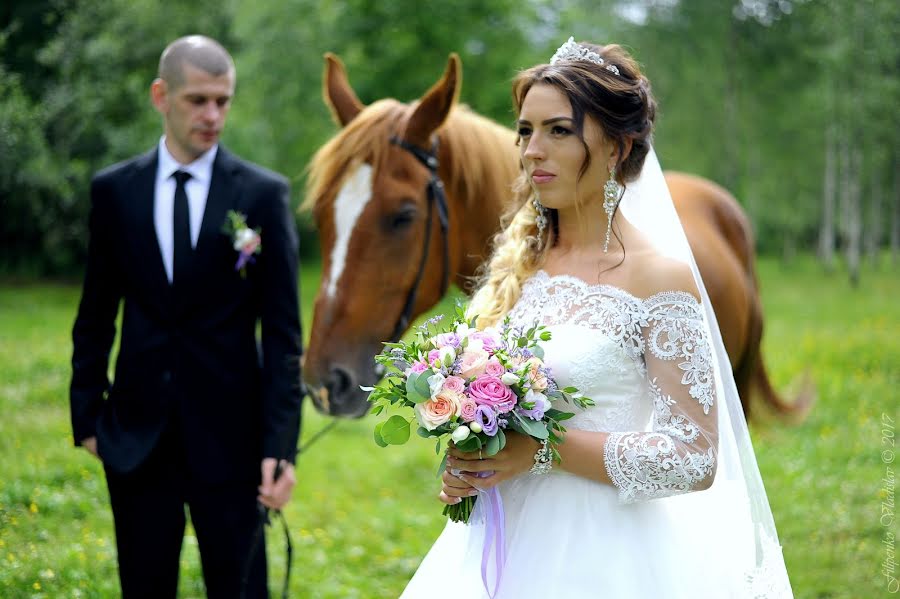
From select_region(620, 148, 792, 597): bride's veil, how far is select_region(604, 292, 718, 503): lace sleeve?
194 mm

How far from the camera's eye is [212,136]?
9.75 ft

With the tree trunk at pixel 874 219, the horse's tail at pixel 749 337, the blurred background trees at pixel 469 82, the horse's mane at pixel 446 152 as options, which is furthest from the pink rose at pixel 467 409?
the tree trunk at pixel 874 219

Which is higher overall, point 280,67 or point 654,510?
point 280,67

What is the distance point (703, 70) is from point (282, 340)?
2028 cm

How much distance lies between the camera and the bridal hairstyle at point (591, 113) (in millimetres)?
2178

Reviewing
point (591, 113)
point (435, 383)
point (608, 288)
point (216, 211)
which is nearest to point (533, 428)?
point (435, 383)

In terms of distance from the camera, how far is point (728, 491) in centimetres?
234

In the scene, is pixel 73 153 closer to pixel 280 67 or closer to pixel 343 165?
pixel 343 165

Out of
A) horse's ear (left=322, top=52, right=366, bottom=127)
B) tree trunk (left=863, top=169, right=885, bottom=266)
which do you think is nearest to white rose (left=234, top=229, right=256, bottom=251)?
horse's ear (left=322, top=52, right=366, bottom=127)

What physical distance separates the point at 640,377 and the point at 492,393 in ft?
1.66

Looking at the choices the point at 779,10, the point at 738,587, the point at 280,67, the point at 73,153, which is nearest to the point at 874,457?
→ the point at 738,587

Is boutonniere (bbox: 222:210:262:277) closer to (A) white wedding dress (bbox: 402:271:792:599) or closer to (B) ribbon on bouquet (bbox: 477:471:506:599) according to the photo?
(A) white wedding dress (bbox: 402:271:792:599)

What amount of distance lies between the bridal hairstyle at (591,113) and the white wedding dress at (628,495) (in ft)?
0.52

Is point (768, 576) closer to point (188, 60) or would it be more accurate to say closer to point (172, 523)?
point (172, 523)
